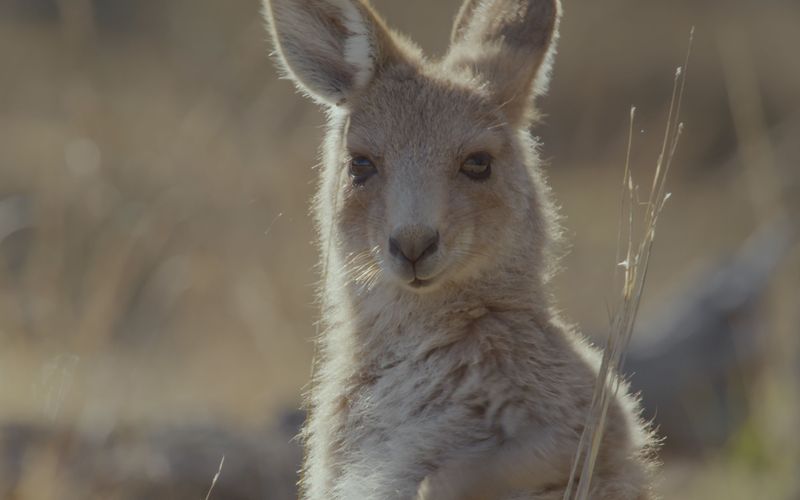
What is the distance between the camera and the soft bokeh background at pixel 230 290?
6.83 metres

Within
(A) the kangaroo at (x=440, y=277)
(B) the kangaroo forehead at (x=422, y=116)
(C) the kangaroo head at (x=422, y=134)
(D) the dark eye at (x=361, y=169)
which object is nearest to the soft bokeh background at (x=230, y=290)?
(A) the kangaroo at (x=440, y=277)

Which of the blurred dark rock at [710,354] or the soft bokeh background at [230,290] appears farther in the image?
the blurred dark rock at [710,354]

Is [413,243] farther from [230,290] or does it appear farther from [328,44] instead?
[230,290]

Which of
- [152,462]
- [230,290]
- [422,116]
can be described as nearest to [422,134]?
[422,116]

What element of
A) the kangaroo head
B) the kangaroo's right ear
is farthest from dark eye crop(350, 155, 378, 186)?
the kangaroo's right ear

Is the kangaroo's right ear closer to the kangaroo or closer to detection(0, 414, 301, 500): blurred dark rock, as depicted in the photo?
the kangaroo

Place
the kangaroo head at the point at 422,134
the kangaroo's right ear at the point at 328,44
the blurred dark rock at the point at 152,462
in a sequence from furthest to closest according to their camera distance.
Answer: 1. the blurred dark rock at the point at 152,462
2. the kangaroo's right ear at the point at 328,44
3. the kangaroo head at the point at 422,134

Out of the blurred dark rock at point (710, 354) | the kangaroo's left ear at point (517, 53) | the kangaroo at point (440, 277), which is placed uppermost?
the kangaroo's left ear at point (517, 53)

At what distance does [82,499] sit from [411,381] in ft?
7.77

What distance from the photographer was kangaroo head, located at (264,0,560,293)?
15.7 feet

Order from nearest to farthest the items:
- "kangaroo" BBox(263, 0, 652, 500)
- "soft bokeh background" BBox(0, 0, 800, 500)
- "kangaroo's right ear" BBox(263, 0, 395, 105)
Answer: "kangaroo" BBox(263, 0, 652, 500) < "kangaroo's right ear" BBox(263, 0, 395, 105) < "soft bokeh background" BBox(0, 0, 800, 500)

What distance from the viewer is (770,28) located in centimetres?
2120

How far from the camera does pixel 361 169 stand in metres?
5.11

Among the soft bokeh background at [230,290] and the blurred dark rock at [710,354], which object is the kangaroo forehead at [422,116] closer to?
the soft bokeh background at [230,290]
